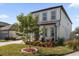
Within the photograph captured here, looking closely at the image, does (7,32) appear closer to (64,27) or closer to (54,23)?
(54,23)

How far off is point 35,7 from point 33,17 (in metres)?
0.30

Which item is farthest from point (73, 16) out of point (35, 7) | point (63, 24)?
point (35, 7)

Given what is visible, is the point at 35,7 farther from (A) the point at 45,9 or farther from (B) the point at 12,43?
(B) the point at 12,43

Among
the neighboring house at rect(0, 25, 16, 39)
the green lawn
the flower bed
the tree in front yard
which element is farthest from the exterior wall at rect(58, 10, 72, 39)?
the neighboring house at rect(0, 25, 16, 39)

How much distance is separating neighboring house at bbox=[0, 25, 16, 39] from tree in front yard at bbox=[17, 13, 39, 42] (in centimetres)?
25

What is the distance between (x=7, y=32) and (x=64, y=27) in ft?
5.35

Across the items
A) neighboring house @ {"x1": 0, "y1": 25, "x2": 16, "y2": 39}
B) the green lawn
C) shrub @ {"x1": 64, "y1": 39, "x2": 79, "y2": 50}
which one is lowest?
the green lawn

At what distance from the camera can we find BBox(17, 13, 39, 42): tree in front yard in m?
8.15

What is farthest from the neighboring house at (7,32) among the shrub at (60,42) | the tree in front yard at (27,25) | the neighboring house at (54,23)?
the shrub at (60,42)

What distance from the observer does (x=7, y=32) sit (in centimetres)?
829

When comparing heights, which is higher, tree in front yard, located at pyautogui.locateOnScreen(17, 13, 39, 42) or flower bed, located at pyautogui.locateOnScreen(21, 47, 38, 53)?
tree in front yard, located at pyautogui.locateOnScreen(17, 13, 39, 42)

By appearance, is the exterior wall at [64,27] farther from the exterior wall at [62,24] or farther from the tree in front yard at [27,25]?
the tree in front yard at [27,25]

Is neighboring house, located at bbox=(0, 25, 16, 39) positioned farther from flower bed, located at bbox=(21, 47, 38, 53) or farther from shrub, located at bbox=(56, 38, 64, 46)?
shrub, located at bbox=(56, 38, 64, 46)

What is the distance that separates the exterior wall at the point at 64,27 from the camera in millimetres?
8250
